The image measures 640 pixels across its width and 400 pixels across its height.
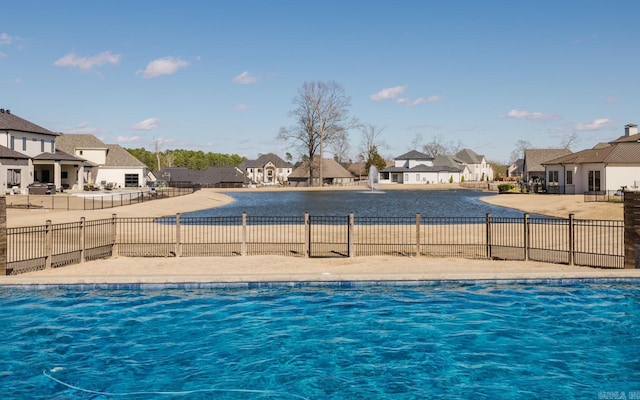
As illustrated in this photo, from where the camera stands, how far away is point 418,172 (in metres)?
137

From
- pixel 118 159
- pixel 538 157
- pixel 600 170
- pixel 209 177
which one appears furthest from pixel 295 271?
pixel 209 177

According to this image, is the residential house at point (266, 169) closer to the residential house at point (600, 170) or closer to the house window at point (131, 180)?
the house window at point (131, 180)

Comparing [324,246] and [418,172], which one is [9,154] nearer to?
[324,246]

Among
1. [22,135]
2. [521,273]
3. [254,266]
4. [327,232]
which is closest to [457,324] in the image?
[521,273]

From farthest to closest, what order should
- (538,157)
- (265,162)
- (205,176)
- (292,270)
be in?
1. (265,162)
2. (205,176)
3. (538,157)
4. (292,270)

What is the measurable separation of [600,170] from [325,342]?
54.9 metres

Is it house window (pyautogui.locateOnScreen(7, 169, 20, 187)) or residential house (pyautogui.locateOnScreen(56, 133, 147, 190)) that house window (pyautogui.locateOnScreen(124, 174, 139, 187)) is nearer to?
residential house (pyautogui.locateOnScreen(56, 133, 147, 190))

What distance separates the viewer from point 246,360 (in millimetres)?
10961

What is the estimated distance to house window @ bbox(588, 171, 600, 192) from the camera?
191ft

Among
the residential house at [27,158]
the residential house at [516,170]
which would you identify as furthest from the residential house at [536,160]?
the residential house at [27,158]

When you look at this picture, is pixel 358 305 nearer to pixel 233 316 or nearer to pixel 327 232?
pixel 233 316

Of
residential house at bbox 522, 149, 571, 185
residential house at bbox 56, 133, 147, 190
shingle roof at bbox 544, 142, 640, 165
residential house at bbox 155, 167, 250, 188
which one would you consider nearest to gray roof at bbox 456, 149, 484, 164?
residential house at bbox 522, 149, 571, 185

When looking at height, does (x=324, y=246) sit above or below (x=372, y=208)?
below

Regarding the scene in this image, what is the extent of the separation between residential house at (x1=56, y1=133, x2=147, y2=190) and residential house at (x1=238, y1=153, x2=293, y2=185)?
2201 inches
